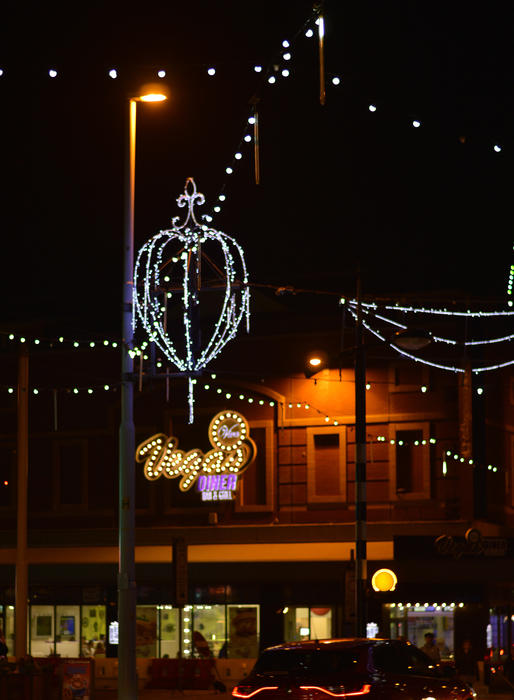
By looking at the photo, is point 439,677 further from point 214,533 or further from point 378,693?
point 214,533

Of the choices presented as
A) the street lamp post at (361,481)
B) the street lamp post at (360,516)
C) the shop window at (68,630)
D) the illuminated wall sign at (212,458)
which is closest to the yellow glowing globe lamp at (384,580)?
the street lamp post at (361,481)

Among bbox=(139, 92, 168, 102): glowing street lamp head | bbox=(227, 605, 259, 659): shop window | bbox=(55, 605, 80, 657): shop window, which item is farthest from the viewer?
bbox=(55, 605, 80, 657): shop window

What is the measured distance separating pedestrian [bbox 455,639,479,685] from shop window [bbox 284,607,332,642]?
3.87 m

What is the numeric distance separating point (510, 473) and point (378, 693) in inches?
901

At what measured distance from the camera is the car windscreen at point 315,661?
15523 millimetres

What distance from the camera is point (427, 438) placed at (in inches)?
1416

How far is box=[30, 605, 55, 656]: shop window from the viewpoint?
133 feet

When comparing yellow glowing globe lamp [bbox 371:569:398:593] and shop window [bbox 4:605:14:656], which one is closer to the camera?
yellow glowing globe lamp [bbox 371:569:398:593]

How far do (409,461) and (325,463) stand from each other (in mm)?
2486

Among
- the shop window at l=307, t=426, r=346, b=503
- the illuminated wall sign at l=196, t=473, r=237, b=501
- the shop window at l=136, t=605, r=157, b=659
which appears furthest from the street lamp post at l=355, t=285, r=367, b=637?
the shop window at l=136, t=605, r=157, b=659

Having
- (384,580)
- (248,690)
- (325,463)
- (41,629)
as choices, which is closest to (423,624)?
(325,463)

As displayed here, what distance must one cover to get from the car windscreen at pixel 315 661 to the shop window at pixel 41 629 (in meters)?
25.8

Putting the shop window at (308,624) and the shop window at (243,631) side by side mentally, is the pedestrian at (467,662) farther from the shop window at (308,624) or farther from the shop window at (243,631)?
the shop window at (243,631)

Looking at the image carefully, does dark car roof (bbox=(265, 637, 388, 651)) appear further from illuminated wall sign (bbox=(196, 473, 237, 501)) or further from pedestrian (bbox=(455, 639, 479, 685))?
illuminated wall sign (bbox=(196, 473, 237, 501))
